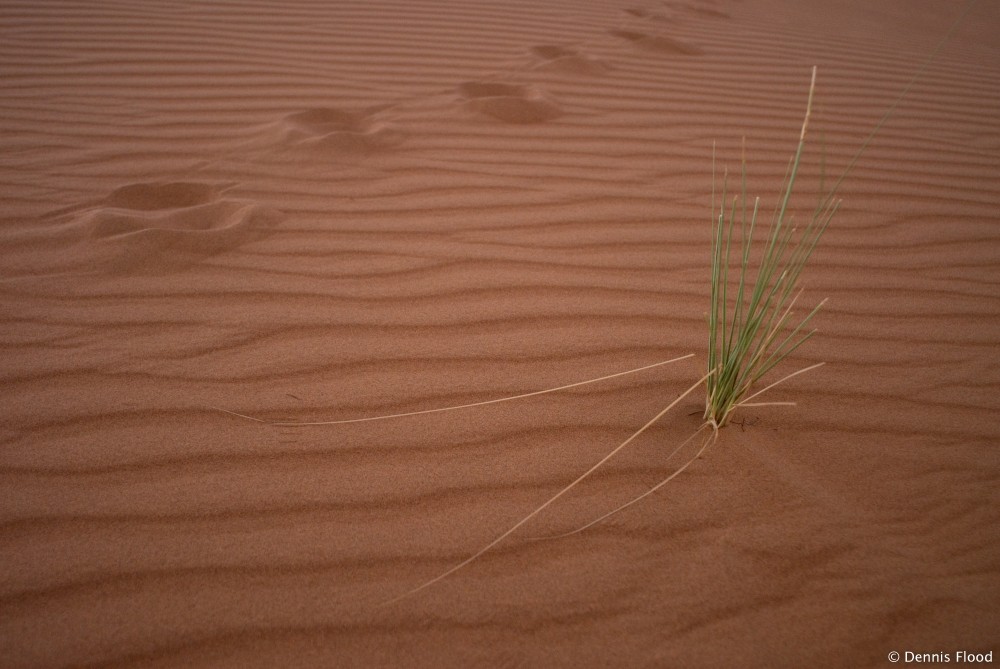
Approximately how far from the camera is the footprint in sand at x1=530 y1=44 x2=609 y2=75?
3.65 meters

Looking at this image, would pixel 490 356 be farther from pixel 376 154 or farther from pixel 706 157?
pixel 706 157

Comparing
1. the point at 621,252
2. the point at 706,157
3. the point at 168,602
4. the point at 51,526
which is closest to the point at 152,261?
the point at 51,526

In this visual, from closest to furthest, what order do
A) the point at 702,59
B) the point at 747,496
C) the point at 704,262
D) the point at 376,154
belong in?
the point at 747,496 < the point at 704,262 < the point at 376,154 < the point at 702,59

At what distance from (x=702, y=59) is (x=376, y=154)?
2194 mm

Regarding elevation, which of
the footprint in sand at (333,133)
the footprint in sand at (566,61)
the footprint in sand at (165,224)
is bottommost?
the footprint in sand at (165,224)

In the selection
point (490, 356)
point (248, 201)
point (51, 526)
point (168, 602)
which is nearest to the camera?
point (168, 602)

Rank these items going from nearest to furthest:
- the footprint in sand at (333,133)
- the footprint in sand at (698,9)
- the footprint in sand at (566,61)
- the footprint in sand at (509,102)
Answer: the footprint in sand at (333,133), the footprint in sand at (509,102), the footprint in sand at (566,61), the footprint in sand at (698,9)

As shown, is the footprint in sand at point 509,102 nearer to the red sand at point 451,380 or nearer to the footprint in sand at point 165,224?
the red sand at point 451,380

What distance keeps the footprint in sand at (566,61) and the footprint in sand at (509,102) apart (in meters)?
0.40

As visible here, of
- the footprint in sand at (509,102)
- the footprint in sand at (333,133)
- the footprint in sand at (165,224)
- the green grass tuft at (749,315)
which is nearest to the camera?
the green grass tuft at (749,315)

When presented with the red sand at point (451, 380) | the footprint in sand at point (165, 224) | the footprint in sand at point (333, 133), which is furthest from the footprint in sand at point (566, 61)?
the footprint in sand at point (165, 224)

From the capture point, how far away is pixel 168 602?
45.3 inches

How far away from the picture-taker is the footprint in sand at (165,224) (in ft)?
6.61

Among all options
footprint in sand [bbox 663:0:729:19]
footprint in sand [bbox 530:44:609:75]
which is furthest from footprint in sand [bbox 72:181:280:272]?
footprint in sand [bbox 663:0:729:19]
